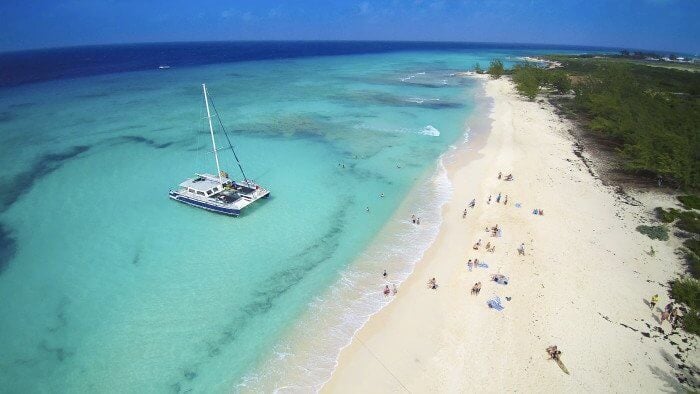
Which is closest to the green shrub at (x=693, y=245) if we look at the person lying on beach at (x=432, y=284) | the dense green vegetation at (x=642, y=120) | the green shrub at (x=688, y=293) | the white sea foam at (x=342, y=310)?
the green shrub at (x=688, y=293)

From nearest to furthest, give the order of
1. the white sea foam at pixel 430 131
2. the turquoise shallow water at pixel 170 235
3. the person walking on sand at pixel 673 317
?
1. the turquoise shallow water at pixel 170 235
2. the person walking on sand at pixel 673 317
3. the white sea foam at pixel 430 131

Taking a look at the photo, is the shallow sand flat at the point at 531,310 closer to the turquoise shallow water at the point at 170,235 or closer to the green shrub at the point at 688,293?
the green shrub at the point at 688,293

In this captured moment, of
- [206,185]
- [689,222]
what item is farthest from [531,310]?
[206,185]

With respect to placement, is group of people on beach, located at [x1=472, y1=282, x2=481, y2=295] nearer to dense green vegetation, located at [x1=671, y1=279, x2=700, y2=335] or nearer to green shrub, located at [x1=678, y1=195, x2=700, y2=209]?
dense green vegetation, located at [x1=671, y1=279, x2=700, y2=335]

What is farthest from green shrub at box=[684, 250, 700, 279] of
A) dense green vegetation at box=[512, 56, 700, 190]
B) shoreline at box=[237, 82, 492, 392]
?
shoreline at box=[237, 82, 492, 392]

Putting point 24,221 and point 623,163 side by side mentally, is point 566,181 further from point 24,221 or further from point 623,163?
point 24,221

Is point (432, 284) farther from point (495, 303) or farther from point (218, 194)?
point (218, 194)
